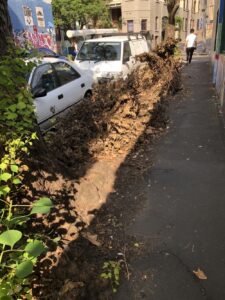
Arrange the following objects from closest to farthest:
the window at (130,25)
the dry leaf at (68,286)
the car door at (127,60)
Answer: the dry leaf at (68,286)
the car door at (127,60)
the window at (130,25)

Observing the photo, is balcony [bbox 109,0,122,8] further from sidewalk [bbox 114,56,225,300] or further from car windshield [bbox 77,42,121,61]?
sidewalk [bbox 114,56,225,300]

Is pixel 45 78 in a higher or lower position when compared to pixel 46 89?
higher

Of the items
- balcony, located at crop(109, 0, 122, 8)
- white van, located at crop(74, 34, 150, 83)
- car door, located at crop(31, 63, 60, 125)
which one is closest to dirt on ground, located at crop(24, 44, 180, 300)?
car door, located at crop(31, 63, 60, 125)

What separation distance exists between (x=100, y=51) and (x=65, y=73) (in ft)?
12.6

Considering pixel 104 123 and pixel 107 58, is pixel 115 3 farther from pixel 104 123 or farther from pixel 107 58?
pixel 104 123

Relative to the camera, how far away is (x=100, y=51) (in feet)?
33.4

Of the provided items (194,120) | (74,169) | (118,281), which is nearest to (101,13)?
(194,120)

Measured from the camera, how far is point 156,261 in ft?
10.1

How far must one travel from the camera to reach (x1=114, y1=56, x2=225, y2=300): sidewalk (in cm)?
277

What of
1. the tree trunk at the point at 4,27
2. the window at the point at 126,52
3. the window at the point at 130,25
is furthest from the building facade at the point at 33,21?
the window at the point at 130,25

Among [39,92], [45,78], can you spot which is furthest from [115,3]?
[39,92]

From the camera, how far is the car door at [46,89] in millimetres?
5609

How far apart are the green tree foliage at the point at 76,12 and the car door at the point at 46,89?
24.9 meters

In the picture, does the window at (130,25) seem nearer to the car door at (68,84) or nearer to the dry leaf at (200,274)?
the car door at (68,84)
